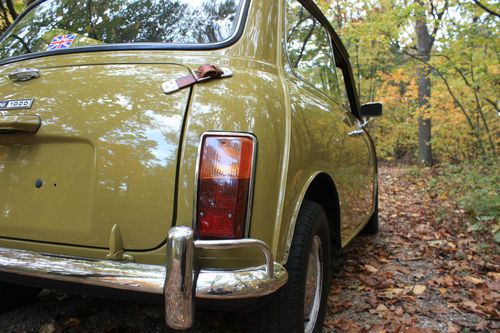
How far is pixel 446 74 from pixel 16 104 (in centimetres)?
1057

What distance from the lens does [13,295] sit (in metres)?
2.50

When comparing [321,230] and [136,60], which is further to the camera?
[321,230]

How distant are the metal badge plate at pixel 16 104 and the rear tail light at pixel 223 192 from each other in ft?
2.68

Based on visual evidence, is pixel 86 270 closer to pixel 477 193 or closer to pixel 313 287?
pixel 313 287

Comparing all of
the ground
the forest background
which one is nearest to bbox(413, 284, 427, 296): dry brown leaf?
the ground

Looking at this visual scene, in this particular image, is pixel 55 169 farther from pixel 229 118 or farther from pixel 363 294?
pixel 363 294

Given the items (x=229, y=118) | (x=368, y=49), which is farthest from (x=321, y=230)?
(x=368, y=49)

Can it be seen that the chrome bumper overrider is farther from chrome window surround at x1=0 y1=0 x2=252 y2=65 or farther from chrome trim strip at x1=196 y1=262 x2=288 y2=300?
chrome window surround at x1=0 y1=0 x2=252 y2=65

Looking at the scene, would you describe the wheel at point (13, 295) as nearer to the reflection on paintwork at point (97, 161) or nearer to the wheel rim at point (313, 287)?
the reflection on paintwork at point (97, 161)

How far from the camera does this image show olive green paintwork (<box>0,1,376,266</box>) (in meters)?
1.49

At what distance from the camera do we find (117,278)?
1373 mm

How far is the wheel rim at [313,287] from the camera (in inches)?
81.1

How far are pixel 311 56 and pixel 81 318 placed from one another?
88.7 inches

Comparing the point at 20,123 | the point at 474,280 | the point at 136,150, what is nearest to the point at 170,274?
the point at 136,150
